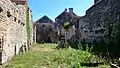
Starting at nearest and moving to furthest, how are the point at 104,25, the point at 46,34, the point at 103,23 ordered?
the point at 104,25
the point at 103,23
the point at 46,34

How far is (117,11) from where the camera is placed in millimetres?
14086

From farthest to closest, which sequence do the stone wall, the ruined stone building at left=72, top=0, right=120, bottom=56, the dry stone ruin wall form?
the stone wall
the dry stone ruin wall
the ruined stone building at left=72, top=0, right=120, bottom=56

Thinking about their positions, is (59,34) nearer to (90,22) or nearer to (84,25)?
(84,25)

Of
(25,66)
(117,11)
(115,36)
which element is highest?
(117,11)

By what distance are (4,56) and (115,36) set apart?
688cm

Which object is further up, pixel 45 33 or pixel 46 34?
pixel 45 33

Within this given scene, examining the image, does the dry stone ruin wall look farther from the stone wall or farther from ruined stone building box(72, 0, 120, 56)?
the stone wall

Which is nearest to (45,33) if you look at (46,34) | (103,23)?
(46,34)

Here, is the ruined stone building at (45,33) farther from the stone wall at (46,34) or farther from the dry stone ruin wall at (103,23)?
the dry stone ruin wall at (103,23)

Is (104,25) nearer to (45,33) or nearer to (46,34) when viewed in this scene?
(46,34)

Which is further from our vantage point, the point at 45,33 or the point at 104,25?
the point at 45,33

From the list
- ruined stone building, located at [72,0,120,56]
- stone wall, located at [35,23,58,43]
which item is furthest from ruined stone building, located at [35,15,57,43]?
ruined stone building, located at [72,0,120,56]

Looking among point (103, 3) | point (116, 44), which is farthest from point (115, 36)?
point (103, 3)

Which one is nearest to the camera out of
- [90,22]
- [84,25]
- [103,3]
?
[103,3]
